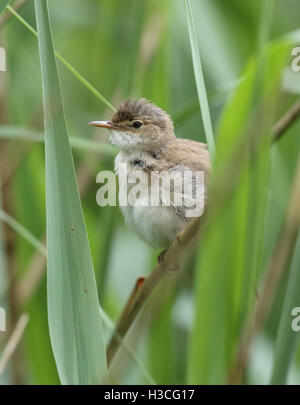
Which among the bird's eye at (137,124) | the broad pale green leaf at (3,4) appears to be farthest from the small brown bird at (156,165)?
the broad pale green leaf at (3,4)

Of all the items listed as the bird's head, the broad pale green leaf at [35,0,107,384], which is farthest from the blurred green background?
the broad pale green leaf at [35,0,107,384]

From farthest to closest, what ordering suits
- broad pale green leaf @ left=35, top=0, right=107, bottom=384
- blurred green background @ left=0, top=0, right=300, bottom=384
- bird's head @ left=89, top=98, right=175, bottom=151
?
bird's head @ left=89, top=98, right=175, bottom=151
blurred green background @ left=0, top=0, right=300, bottom=384
broad pale green leaf @ left=35, top=0, right=107, bottom=384

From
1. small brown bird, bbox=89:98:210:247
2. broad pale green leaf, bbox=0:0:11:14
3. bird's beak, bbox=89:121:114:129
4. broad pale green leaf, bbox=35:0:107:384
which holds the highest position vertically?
broad pale green leaf, bbox=0:0:11:14

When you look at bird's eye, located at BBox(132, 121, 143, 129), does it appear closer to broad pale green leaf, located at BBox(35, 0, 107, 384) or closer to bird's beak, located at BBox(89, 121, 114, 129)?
bird's beak, located at BBox(89, 121, 114, 129)

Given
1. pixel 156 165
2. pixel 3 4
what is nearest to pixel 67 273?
pixel 3 4

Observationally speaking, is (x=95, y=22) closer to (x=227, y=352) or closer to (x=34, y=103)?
(x=34, y=103)

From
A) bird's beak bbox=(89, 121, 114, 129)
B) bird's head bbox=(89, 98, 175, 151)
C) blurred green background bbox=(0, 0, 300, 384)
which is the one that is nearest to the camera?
blurred green background bbox=(0, 0, 300, 384)

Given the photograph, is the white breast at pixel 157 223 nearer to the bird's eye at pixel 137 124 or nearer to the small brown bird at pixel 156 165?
the small brown bird at pixel 156 165

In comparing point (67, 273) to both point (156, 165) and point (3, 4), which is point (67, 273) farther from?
point (156, 165)

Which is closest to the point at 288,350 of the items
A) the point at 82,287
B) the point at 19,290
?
the point at 82,287
